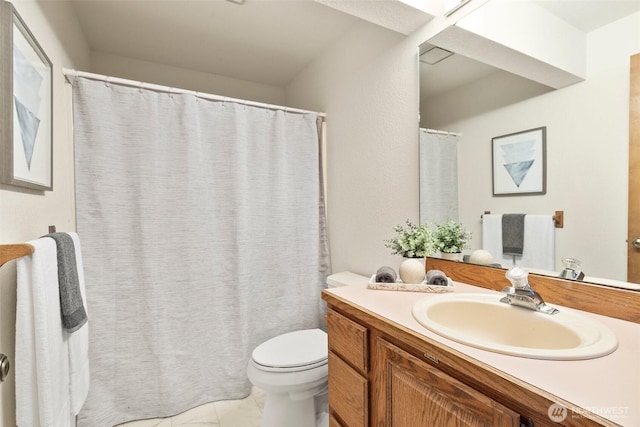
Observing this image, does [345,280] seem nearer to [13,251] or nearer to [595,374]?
[595,374]

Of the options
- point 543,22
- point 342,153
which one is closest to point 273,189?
point 342,153

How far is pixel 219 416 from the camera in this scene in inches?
65.7

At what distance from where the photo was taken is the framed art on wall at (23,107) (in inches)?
32.4

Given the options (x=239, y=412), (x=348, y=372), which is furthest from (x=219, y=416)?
(x=348, y=372)

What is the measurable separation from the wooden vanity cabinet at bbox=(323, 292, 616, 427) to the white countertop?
2cm

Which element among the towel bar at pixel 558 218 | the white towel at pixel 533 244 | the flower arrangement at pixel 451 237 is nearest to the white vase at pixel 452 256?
the flower arrangement at pixel 451 237

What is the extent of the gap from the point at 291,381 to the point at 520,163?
4.33 feet

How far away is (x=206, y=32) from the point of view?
6.25 ft

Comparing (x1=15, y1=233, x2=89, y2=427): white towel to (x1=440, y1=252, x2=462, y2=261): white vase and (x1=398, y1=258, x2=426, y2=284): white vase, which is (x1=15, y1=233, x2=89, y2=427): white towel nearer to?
(x1=398, y1=258, x2=426, y2=284): white vase

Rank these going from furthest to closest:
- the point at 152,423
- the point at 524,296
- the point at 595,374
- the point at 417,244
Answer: the point at 152,423 → the point at 417,244 → the point at 524,296 → the point at 595,374

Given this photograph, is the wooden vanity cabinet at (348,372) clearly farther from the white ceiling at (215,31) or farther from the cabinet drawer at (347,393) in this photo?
the white ceiling at (215,31)

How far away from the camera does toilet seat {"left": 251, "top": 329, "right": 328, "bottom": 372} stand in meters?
1.35

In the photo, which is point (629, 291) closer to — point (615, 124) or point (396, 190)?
point (615, 124)

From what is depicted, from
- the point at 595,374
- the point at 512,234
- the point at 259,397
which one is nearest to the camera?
the point at 595,374
